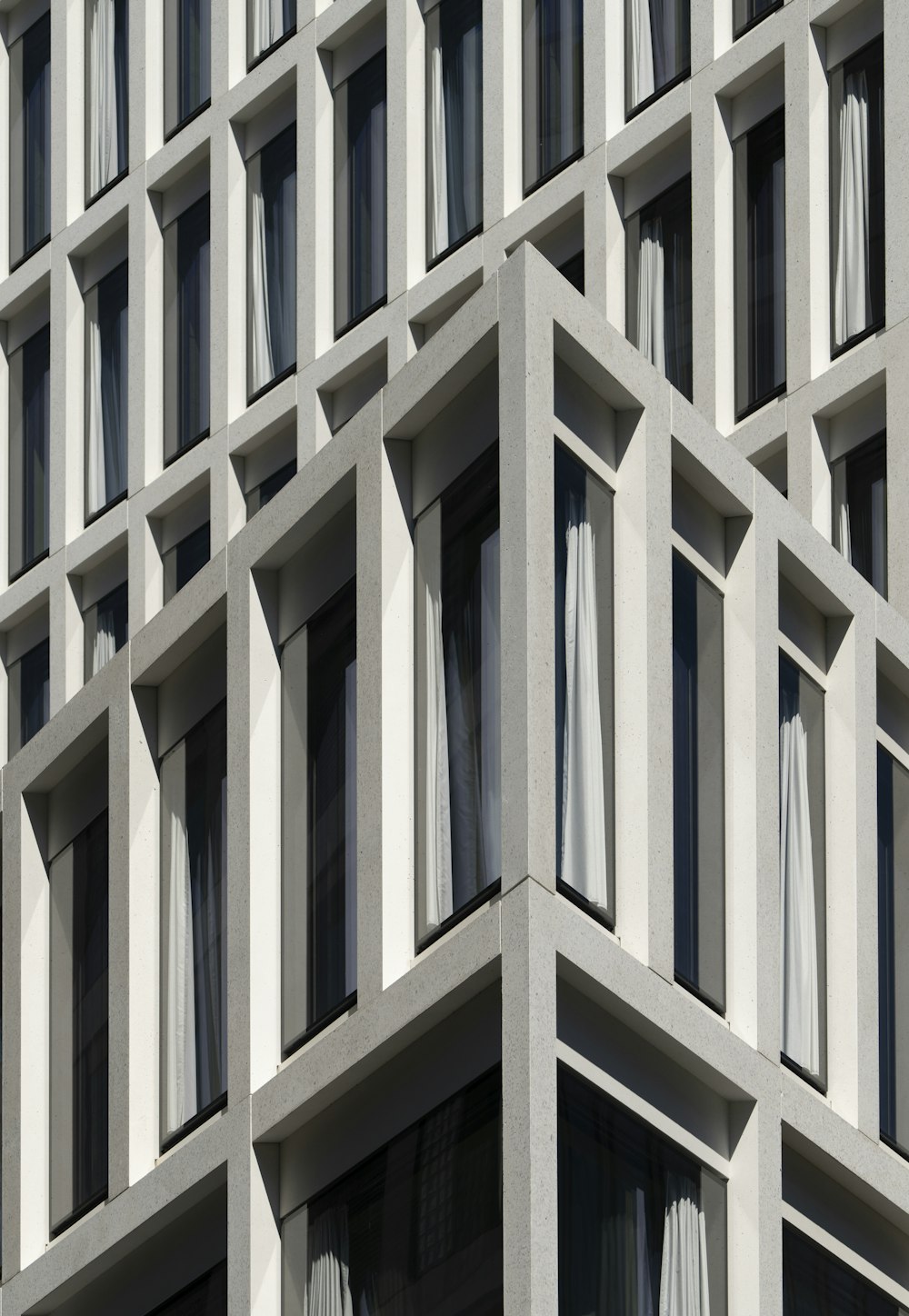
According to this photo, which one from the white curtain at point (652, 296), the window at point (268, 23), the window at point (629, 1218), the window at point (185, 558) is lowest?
the window at point (629, 1218)

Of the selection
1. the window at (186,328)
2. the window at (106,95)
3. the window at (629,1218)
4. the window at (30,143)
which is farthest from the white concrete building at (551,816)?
the window at (30,143)

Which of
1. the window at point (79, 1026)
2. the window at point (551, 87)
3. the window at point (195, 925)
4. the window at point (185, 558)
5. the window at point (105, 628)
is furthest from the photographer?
the window at point (105, 628)

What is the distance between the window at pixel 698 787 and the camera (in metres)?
19.3

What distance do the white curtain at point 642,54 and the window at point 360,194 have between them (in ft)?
13.6

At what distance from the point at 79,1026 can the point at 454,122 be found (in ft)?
45.3

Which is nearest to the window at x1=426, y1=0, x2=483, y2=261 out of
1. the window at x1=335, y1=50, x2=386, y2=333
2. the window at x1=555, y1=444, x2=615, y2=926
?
the window at x1=335, y1=50, x2=386, y2=333

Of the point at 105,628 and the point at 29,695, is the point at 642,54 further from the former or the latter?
the point at 29,695

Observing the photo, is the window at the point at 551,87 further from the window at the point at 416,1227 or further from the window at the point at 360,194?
the window at the point at 416,1227

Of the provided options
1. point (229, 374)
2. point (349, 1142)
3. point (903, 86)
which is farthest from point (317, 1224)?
point (229, 374)

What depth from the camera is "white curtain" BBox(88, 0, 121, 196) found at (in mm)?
39625

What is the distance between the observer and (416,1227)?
17891mm

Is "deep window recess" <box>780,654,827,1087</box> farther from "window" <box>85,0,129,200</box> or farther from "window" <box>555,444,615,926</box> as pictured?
"window" <box>85,0,129,200</box>

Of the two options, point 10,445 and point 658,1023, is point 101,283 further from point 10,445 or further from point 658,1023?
point 658,1023

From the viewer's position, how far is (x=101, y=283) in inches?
1560
